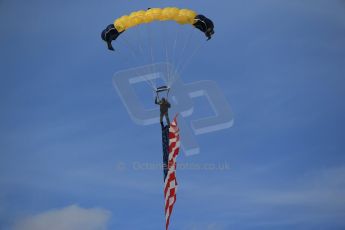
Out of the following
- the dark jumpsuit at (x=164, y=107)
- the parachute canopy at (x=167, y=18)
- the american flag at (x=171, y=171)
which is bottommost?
the american flag at (x=171, y=171)

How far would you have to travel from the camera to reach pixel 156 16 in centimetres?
3247

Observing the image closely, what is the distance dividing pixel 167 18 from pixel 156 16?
601mm

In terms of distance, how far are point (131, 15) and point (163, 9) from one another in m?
1.73

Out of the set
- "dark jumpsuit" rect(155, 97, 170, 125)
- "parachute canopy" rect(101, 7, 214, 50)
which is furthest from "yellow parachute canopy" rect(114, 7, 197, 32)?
"dark jumpsuit" rect(155, 97, 170, 125)

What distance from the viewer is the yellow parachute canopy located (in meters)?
32.6

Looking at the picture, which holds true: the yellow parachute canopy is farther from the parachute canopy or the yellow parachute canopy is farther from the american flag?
Result: the american flag

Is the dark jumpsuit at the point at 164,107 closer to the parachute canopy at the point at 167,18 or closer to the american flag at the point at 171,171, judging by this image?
the american flag at the point at 171,171

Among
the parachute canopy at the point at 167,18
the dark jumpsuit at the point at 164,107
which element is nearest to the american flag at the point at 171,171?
the dark jumpsuit at the point at 164,107

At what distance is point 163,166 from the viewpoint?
32.1 meters

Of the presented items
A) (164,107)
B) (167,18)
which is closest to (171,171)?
(164,107)

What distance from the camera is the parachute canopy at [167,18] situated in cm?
3259

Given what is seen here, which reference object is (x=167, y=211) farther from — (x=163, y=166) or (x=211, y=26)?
(x=211, y=26)

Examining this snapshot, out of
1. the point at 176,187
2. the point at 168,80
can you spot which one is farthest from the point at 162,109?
the point at 176,187

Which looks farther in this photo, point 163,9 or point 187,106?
point 187,106
